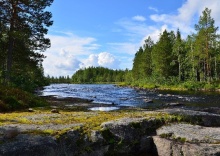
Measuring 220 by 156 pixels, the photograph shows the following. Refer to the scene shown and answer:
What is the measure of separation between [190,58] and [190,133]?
77.6m

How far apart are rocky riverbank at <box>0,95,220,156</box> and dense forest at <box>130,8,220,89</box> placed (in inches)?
2234

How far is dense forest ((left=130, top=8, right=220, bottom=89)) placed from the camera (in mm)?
72625

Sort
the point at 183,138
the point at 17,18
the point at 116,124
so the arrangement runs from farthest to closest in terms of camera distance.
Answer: the point at 17,18 → the point at 116,124 → the point at 183,138

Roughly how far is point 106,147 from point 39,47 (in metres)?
29.2

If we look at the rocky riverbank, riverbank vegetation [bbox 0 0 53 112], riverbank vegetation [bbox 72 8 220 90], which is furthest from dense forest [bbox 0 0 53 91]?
riverbank vegetation [bbox 72 8 220 90]

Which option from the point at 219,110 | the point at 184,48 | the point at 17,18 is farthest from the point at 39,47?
the point at 184,48

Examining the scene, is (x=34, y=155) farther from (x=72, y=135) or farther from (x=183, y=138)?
(x=183, y=138)

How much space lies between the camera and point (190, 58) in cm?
8550

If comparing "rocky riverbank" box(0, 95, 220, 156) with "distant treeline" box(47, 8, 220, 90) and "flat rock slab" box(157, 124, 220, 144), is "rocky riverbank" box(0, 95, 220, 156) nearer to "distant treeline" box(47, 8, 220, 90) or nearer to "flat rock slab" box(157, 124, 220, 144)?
"flat rock slab" box(157, 124, 220, 144)

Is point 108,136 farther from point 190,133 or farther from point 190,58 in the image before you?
point 190,58

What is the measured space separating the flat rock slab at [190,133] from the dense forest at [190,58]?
56.2 metres

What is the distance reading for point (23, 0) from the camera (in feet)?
113

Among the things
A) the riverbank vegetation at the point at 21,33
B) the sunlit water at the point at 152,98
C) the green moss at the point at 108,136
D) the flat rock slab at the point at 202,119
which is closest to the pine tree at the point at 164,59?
the sunlit water at the point at 152,98

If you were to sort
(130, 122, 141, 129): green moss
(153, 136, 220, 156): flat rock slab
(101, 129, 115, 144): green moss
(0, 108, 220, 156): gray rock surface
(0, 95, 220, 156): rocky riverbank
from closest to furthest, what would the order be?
1. (0, 108, 220, 156): gray rock surface
2. (0, 95, 220, 156): rocky riverbank
3. (153, 136, 220, 156): flat rock slab
4. (101, 129, 115, 144): green moss
5. (130, 122, 141, 129): green moss
